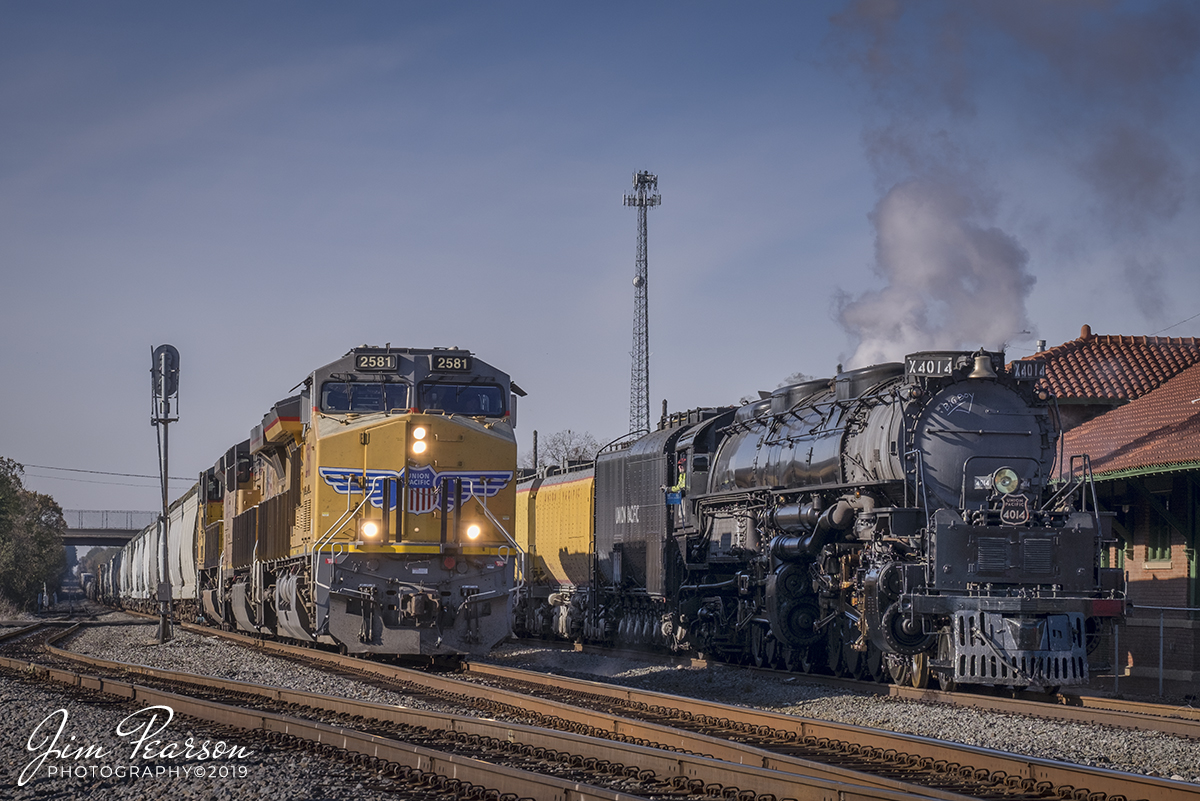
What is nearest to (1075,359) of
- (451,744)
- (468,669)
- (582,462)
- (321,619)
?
(582,462)

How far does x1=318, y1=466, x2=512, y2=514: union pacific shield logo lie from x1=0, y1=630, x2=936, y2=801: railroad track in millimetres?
3870

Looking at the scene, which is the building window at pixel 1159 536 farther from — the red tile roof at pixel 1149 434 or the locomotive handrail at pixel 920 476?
the locomotive handrail at pixel 920 476

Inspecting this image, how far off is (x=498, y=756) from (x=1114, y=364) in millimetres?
22721

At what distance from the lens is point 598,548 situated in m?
25.7

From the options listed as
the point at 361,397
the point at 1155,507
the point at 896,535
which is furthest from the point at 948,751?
the point at 1155,507

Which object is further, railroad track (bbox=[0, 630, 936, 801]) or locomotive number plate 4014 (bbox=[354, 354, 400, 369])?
locomotive number plate 4014 (bbox=[354, 354, 400, 369])

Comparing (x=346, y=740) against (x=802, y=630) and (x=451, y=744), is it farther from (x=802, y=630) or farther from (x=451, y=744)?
(x=802, y=630)

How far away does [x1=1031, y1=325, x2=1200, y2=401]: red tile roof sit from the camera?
2719 centimetres

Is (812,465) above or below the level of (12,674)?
above

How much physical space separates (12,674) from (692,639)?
394 inches

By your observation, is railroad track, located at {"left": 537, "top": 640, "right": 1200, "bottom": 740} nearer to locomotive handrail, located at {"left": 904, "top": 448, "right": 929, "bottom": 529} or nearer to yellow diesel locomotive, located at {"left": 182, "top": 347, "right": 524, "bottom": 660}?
locomotive handrail, located at {"left": 904, "top": 448, "right": 929, "bottom": 529}

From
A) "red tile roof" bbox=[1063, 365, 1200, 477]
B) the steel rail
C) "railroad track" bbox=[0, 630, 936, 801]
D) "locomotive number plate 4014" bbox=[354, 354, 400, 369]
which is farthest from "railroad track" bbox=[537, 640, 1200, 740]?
"locomotive number plate 4014" bbox=[354, 354, 400, 369]

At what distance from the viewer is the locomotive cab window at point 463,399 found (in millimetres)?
17297

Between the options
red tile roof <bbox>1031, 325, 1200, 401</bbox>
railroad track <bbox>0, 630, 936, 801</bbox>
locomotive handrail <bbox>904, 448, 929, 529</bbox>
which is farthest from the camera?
red tile roof <bbox>1031, 325, 1200, 401</bbox>
